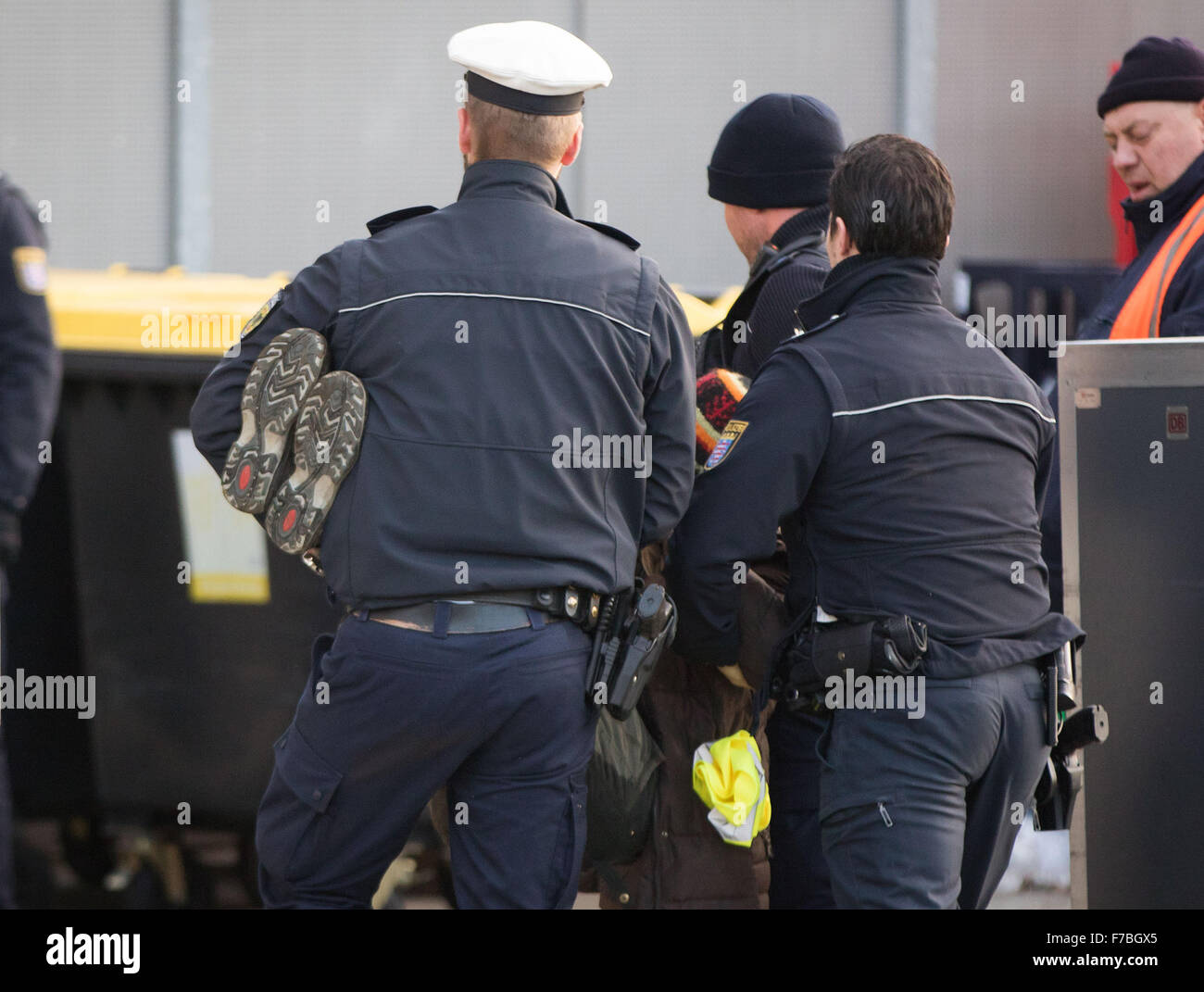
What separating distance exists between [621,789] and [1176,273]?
1.62 metres

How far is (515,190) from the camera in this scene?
2.49 m

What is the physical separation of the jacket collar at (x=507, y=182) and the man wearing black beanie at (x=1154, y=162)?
1.44 m

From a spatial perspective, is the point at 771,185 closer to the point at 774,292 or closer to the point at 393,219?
the point at 774,292

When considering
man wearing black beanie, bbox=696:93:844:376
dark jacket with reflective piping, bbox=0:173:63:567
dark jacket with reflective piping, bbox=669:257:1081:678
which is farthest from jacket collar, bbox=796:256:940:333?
dark jacket with reflective piping, bbox=0:173:63:567

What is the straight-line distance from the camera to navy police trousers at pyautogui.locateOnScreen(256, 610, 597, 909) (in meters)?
2.30

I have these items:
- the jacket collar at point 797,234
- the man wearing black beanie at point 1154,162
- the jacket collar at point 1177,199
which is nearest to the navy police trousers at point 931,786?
the jacket collar at point 797,234

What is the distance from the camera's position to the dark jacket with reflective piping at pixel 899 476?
244cm

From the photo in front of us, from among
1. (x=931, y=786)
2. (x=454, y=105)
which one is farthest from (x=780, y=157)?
(x=454, y=105)

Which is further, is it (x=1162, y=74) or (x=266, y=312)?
(x=1162, y=74)

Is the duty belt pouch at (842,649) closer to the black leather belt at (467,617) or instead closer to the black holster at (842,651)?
the black holster at (842,651)

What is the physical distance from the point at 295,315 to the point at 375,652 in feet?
1.87

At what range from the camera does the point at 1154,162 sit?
3.42 m
